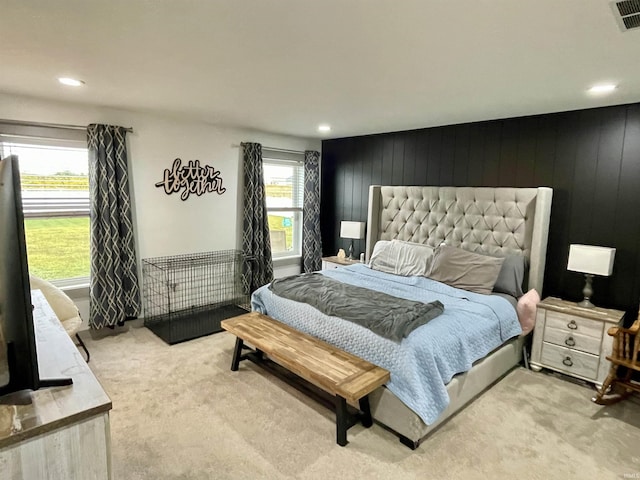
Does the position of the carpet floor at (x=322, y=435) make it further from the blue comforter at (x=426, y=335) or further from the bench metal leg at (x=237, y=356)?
the blue comforter at (x=426, y=335)

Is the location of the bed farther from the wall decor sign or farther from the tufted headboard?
A: the wall decor sign

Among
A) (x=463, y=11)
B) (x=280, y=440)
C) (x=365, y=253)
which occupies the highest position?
(x=463, y=11)

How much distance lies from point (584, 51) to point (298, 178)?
410cm

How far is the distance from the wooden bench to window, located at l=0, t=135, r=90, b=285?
1997 millimetres

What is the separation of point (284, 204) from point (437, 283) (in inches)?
109

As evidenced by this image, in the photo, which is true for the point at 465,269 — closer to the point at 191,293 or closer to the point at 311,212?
the point at 311,212

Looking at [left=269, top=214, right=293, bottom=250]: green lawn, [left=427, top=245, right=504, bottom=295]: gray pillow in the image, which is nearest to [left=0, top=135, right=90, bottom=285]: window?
[left=269, top=214, right=293, bottom=250]: green lawn

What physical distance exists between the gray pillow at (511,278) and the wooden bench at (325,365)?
5.74ft

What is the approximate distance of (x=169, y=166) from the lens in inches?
163

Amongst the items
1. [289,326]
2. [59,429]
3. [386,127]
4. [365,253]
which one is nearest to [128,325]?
[289,326]

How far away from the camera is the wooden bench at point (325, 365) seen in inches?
85.9

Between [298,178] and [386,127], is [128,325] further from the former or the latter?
[386,127]

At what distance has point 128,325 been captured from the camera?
406 centimetres

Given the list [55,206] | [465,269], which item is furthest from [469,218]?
[55,206]
